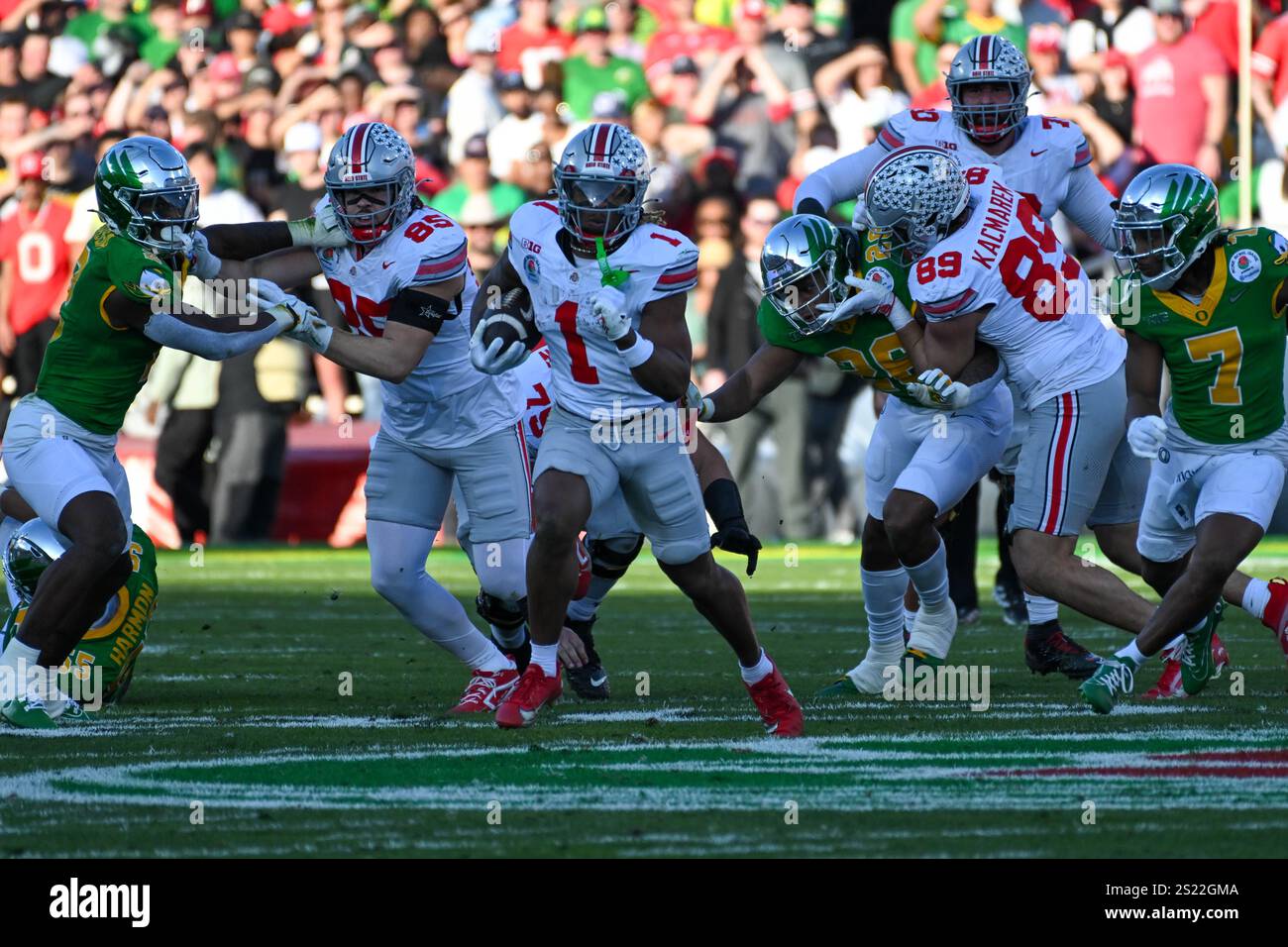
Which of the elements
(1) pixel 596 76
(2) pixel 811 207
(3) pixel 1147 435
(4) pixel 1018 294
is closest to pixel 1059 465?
(3) pixel 1147 435

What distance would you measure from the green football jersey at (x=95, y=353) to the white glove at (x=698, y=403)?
1697mm

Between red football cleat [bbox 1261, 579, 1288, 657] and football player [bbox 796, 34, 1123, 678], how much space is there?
0.54 meters

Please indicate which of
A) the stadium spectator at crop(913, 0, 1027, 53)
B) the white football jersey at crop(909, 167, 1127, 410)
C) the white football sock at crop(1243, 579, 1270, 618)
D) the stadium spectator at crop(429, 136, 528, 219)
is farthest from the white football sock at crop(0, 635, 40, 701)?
the stadium spectator at crop(913, 0, 1027, 53)

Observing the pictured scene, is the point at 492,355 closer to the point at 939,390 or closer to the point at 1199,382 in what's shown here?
the point at 939,390

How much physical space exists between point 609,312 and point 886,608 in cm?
206

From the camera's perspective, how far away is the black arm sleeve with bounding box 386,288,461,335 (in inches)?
271

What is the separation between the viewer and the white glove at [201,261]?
7145 millimetres

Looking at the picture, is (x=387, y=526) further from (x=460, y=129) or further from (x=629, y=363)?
(x=460, y=129)

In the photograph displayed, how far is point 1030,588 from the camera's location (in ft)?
24.4

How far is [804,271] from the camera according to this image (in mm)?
6938

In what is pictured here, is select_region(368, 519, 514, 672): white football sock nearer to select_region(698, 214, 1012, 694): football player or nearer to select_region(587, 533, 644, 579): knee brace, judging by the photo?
select_region(587, 533, 644, 579): knee brace

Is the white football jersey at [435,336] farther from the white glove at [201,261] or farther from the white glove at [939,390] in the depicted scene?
the white glove at [939,390]

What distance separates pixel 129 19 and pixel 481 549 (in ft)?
37.2
